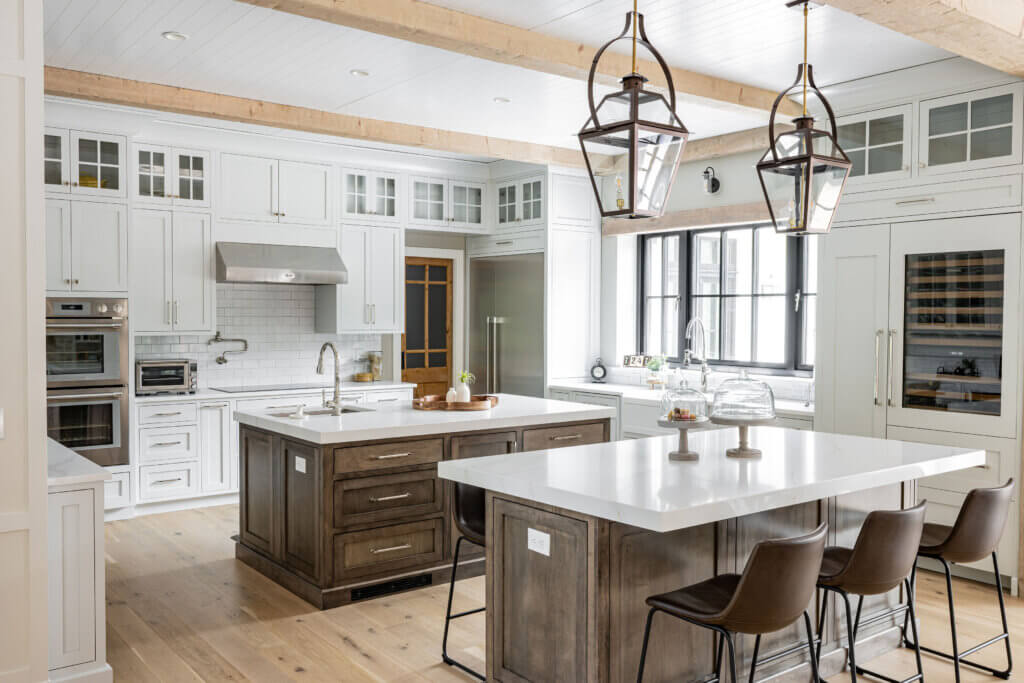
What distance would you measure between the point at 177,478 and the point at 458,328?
3.21 metres

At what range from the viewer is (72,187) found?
5.59 m

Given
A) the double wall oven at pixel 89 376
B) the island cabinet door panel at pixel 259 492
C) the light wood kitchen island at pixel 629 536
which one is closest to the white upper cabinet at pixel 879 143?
the light wood kitchen island at pixel 629 536

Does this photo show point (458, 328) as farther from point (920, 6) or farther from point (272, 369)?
point (920, 6)

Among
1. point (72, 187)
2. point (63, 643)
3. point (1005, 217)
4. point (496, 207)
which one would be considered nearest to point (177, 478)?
point (72, 187)

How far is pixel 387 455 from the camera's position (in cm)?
425

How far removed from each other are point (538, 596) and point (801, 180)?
1.72 m

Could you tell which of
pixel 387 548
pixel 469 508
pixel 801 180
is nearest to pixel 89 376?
pixel 387 548

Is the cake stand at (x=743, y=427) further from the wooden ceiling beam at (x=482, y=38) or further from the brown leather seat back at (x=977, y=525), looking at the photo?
the wooden ceiling beam at (x=482, y=38)

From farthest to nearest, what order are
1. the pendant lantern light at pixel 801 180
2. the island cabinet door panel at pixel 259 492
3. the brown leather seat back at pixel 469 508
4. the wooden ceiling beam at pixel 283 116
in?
the wooden ceiling beam at pixel 283 116 < the island cabinet door panel at pixel 259 492 < the brown leather seat back at pixel 469 508 < the pendant lantern light at pixel 801 180

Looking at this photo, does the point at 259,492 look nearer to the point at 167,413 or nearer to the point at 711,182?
the point at 167,413


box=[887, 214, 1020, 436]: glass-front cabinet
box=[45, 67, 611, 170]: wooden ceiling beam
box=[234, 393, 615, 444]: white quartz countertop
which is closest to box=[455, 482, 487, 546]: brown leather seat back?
box=[234, 393, 615, 444]: white quartz countertop

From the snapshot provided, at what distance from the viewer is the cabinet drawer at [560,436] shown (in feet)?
15.6

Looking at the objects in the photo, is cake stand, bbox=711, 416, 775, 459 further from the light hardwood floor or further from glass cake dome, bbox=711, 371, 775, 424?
the light hardwood floor

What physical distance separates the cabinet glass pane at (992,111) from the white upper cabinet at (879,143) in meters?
0.34
